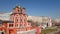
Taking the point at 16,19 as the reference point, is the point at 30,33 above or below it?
below

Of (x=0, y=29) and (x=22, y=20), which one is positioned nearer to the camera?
(x=0, y=29)

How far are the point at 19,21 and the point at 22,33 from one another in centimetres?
817

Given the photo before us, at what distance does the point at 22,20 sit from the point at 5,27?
1096 cm

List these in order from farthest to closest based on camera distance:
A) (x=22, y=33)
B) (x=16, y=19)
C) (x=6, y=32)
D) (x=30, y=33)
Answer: (x=16, y=19), (x=30, y=33), (x=22, y=33), (x=6, y=32)

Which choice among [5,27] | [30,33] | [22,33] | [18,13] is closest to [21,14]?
[18,13]

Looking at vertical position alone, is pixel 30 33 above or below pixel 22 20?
below

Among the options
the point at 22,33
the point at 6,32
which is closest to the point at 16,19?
the point at 22,33

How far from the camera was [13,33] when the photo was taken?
70.7ft

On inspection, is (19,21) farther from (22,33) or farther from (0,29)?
(0,29)

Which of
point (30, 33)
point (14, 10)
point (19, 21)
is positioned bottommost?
point (30, 33)

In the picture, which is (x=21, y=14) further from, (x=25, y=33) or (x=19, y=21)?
(x=25, y=33)

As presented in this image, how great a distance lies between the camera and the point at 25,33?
79.6 feet

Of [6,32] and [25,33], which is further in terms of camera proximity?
[25,33]

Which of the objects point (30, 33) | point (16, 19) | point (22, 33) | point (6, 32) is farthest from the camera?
point (16, 19)
